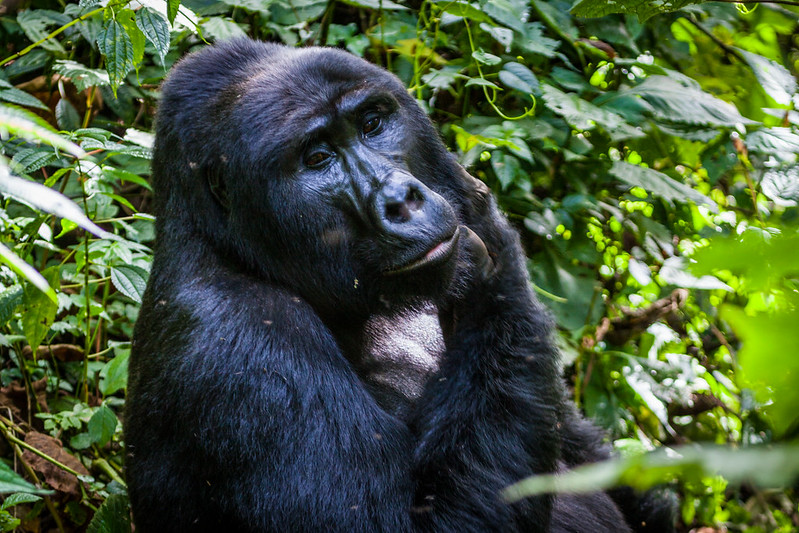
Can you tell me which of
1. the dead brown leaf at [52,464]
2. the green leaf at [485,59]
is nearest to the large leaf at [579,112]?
the green leaf at [485,59]

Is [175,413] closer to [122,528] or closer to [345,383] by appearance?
[345,383]

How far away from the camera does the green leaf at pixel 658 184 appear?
3797 mm

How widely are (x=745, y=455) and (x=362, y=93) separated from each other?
2357 mm

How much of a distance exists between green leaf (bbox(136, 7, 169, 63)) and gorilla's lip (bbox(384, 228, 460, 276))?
4.15 feet

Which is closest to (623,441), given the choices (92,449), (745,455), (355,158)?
(355,158)

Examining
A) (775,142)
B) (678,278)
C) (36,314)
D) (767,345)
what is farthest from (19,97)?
(767,345)

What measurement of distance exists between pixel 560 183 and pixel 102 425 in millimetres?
2749

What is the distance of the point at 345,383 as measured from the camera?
2.41m

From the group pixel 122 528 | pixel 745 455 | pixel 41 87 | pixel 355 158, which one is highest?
pixel 745 455

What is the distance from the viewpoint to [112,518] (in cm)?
299

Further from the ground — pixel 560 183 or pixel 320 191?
pixel 320 191

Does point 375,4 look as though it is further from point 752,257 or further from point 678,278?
point 752,257

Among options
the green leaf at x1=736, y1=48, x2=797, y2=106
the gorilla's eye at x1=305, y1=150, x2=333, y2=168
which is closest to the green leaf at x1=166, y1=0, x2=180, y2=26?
the gorilla's eye at x1=305, y1=150, x2=333, y2=168

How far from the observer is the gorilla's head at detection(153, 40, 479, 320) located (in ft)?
8.39
